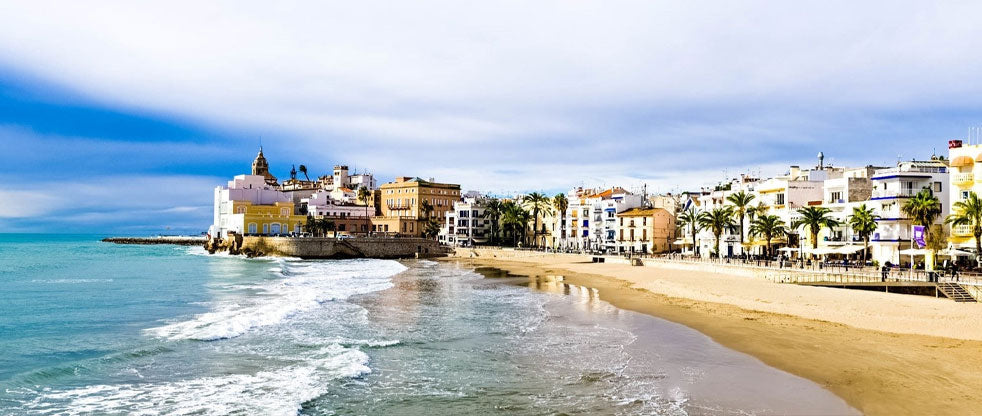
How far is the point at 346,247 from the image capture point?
9469cm

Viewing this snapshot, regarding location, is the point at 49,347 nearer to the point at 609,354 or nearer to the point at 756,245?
the point at 609,354

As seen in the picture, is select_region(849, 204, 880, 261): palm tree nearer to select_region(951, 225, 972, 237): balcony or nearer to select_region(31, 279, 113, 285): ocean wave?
select_region(951, 225, 972, 237): balcony

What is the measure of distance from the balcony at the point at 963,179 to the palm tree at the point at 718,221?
801 inches

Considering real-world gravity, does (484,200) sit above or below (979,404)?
above

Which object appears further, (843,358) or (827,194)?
(827,194)

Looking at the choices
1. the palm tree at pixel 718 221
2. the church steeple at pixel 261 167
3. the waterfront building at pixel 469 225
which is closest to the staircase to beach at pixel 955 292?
the palm tree at pixel 718 221

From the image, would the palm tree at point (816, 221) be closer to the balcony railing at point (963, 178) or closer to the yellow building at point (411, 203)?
the balcony railing at point (963, 178)

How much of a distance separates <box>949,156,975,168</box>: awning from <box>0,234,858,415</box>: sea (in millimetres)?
26032

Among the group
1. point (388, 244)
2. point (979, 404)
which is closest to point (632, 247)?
point (388, 244)

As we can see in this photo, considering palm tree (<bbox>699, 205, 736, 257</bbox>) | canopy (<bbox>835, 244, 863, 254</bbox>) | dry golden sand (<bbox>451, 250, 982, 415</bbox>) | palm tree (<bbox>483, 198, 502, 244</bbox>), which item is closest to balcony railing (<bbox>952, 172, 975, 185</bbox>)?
canopy (<bbox>835, 244, 863, 254</bbox>)

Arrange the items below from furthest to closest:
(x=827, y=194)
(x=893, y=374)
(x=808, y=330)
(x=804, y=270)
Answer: (x=827, y=194) → (x=804, y=270) → (x=808, y=330) → (x=893, y=374)

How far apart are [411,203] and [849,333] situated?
101606 millimetres

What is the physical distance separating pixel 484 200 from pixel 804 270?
75766mm

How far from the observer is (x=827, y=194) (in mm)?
56906
